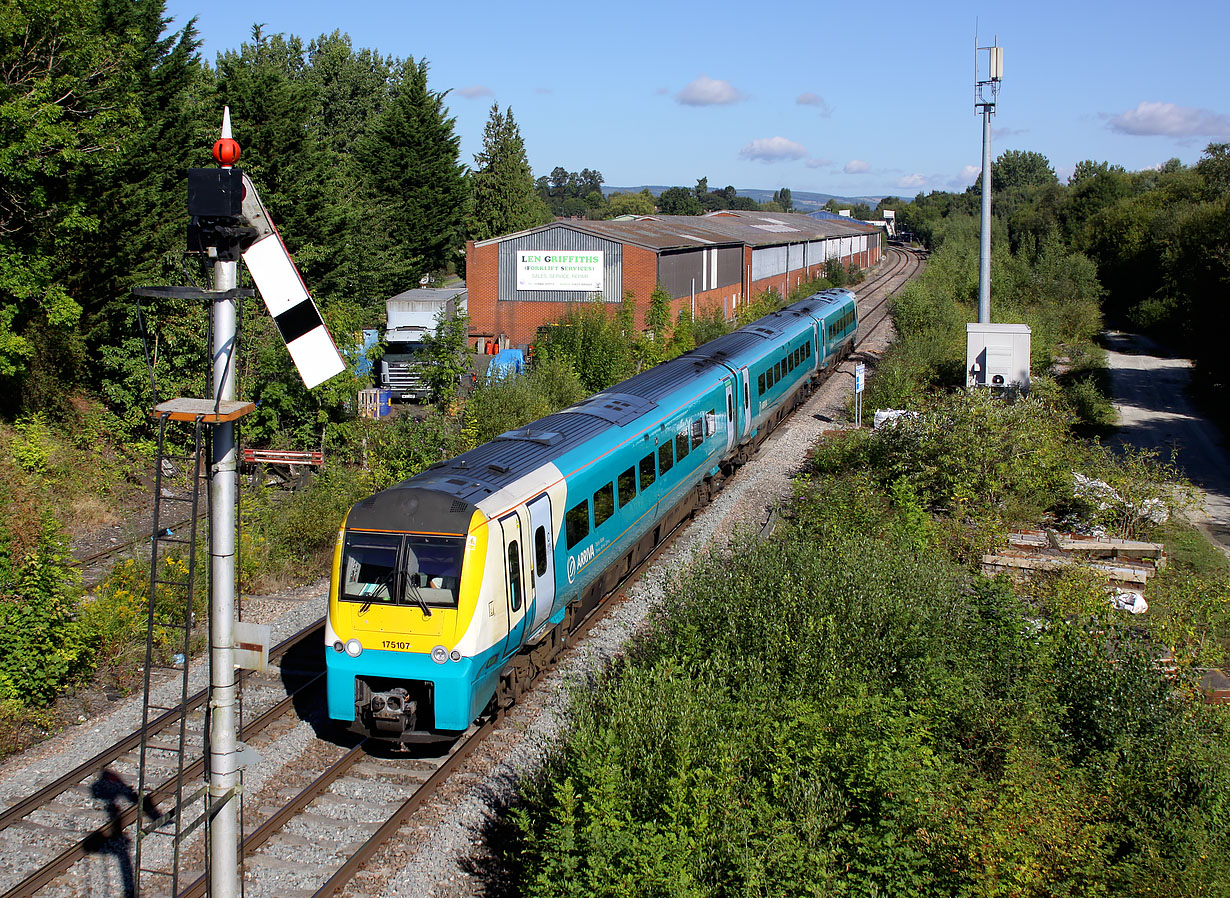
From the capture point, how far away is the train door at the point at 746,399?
62.4ft

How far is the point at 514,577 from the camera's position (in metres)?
9.27

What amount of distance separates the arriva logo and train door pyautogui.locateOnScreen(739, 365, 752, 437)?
825cm

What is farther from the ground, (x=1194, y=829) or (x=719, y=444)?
(x=719, y=444)

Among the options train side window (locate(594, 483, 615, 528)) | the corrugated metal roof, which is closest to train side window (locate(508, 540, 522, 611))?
train side window (locate(594, 483, 615, 528))

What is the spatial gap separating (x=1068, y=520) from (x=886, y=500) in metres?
3.12

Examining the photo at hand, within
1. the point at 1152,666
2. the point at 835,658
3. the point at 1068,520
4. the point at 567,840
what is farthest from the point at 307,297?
the point at 1068,520

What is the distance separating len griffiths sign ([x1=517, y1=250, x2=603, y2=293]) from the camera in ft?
112

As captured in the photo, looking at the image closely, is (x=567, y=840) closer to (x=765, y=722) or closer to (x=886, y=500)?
(x=765, y=722)

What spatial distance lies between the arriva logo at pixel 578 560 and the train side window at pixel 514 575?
1423 mm

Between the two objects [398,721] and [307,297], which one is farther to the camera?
[398,721]

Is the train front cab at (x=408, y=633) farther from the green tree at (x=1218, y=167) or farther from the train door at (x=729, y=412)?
the green tree at (x=1218, y=167)

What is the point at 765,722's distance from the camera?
7.58 meters

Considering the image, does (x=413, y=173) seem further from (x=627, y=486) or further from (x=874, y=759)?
(x=874, y=759)

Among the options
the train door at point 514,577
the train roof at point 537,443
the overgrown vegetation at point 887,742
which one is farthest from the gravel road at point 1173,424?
the train door at point 514,577
